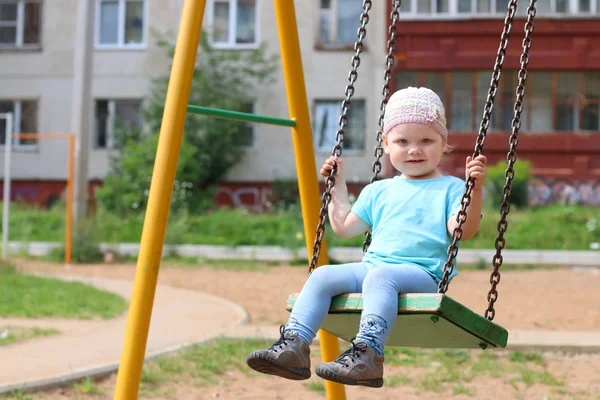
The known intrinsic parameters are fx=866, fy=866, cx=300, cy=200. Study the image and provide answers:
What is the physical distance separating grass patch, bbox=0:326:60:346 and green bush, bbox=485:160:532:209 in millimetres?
11795

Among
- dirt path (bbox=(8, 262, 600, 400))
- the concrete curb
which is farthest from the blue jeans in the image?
the concrete curb

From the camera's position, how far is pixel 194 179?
1722 centimetres

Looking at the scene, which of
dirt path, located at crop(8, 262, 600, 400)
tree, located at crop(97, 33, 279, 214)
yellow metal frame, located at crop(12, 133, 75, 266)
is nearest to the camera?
dirt path, located at crop(8, 262, 600, 400)

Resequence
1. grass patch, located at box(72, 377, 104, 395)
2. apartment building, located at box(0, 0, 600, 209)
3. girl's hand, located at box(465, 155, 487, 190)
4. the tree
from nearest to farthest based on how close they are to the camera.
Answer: girl's hand, located at box(465, 155, 487, 190)
grass patch, located at box(72, 377, 104, 395)
the tree
apartment building, located at box(0, 0, 600, 209)

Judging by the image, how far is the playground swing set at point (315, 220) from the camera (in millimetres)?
2756

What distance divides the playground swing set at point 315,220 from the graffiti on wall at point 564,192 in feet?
54.8

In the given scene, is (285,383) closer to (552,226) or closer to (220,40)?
(552,226)

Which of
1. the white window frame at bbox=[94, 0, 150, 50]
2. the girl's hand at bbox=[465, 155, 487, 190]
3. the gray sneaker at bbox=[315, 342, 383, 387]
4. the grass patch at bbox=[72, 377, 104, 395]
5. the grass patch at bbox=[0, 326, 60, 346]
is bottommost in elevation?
the grass patch at bbox=[72, 377, 104, 395]

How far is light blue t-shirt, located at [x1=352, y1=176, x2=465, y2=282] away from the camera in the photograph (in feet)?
9.77

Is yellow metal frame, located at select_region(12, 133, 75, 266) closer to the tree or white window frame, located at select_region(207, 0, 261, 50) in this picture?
the tree

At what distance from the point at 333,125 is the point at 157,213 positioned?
58.8 ft

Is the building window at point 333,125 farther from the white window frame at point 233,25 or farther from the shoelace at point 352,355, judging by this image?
the shoelace at point 352,355

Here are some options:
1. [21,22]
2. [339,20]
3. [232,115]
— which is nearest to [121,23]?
[21,22]

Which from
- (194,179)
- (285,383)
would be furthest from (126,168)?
A: (285,383)
